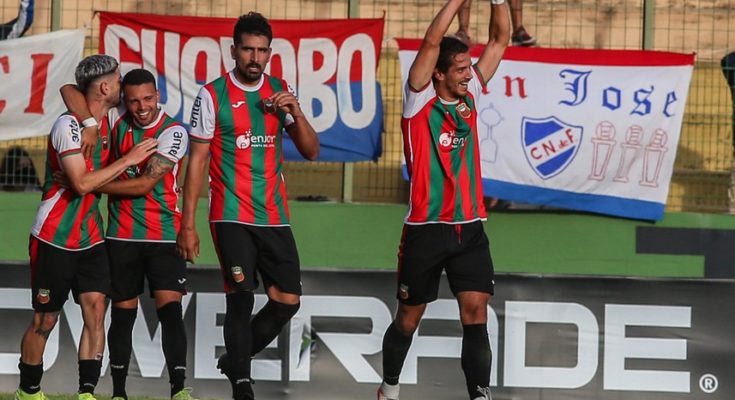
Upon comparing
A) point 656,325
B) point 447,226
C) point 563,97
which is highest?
point 563,97

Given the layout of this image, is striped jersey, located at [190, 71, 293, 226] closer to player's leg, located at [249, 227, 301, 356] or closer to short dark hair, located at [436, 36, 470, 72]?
player's leg, located at [249, 227, 301, 356]

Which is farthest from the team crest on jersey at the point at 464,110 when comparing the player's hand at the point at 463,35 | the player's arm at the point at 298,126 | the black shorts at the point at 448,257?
the player's hand at the point at 463,35

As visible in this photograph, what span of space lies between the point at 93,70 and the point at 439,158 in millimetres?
2229

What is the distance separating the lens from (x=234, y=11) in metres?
11.7

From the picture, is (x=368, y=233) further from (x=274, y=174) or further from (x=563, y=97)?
(x=274, y=174)

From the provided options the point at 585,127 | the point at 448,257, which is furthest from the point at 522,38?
the point at 448,257

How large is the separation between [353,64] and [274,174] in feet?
8.96

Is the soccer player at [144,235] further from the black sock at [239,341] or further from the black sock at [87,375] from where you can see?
the black sock at [239,341]

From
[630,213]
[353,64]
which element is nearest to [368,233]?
[353,64]

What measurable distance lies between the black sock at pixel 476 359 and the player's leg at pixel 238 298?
1295mm

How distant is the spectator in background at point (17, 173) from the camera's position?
37.4ft

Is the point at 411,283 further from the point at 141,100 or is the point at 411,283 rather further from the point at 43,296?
the point at 43,296

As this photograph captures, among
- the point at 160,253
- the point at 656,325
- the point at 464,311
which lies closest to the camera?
the point at 464,311

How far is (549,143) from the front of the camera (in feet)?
37.2
